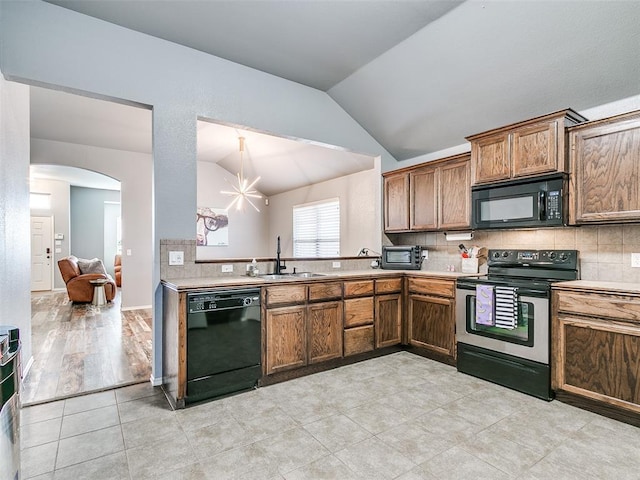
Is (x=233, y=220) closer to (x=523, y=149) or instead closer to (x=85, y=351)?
(x=85, y=351)

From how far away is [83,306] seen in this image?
21.7 feet

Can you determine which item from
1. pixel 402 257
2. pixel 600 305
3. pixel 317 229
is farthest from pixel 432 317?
pixel 317 229

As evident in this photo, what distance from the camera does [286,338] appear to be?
122 inches

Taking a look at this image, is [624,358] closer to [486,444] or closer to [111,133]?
[486,444]

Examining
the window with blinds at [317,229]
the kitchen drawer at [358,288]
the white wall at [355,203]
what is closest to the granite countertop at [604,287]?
the kitchen drawer at [358,288]

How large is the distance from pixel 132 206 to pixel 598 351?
273 inches

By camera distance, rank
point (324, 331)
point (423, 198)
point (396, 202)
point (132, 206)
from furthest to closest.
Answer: point (132, 206) < point (396, 202) < point (423, 198) < point (324, 331)

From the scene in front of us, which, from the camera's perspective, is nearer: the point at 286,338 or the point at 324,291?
the point at 286,338

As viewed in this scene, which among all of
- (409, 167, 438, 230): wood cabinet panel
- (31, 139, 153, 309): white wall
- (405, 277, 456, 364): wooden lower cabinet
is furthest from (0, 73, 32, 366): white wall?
(409, 167, 438, 230): wood cabinet panel

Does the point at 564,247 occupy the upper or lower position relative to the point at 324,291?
upper

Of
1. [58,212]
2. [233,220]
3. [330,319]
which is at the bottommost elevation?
[330,319]

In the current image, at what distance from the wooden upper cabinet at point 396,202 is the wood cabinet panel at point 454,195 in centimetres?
47

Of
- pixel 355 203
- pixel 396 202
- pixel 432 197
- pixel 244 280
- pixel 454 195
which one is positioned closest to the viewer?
pixel 244 280

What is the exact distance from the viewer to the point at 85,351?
3.83m
